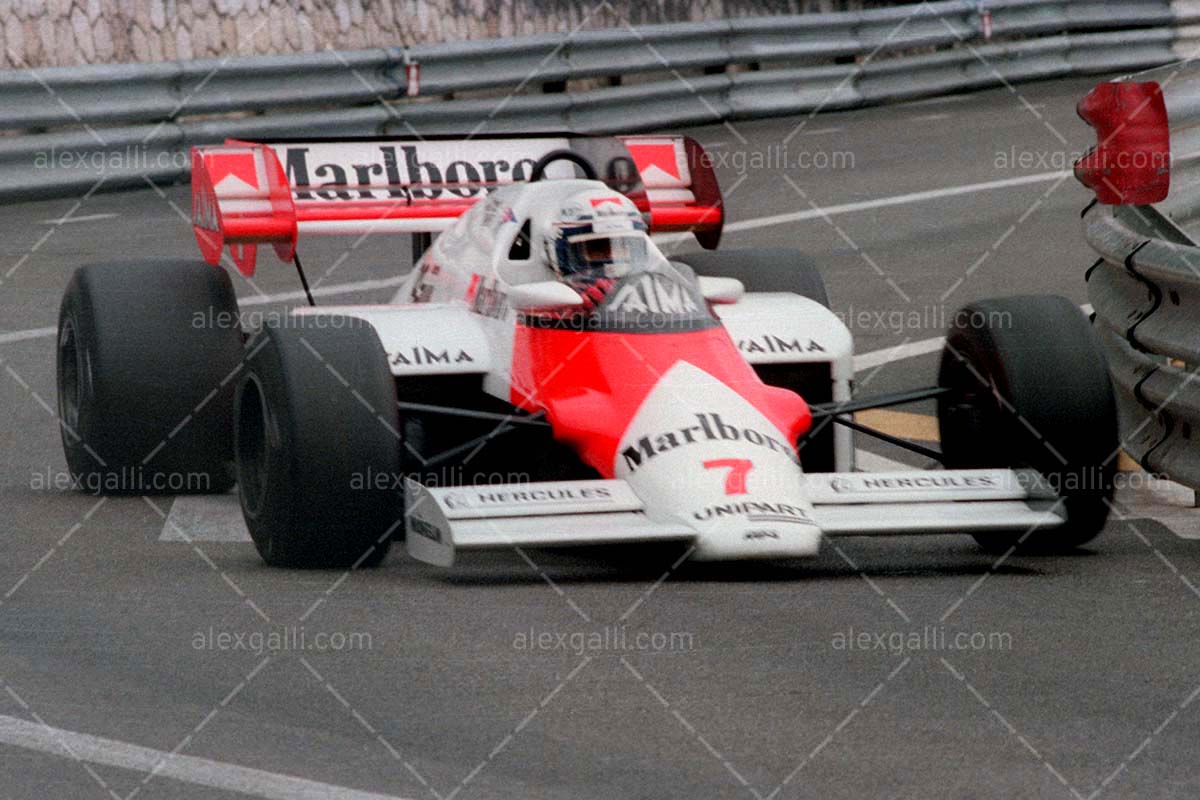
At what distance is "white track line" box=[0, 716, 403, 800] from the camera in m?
4.76

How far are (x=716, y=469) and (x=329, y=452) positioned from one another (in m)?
1.17

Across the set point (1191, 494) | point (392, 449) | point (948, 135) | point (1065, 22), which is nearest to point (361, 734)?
point (392, 449)

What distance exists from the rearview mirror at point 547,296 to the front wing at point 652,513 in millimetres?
707

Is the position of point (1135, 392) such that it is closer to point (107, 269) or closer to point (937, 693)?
point (937, 693)

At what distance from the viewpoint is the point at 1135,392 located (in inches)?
336

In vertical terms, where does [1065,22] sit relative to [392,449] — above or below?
below

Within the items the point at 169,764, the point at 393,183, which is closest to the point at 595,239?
the point at 393,183

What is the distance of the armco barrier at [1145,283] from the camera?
8.06 metres

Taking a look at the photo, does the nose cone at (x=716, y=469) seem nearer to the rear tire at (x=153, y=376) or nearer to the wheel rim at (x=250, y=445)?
the wheel rim at (x=250, y=445)

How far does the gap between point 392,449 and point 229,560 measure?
0.80 metres
